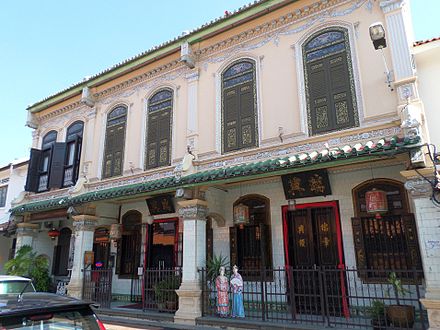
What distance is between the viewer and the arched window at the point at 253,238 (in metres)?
10.1

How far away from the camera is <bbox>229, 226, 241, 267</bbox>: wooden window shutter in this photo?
34.5 feet

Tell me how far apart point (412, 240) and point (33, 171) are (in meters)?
15.0

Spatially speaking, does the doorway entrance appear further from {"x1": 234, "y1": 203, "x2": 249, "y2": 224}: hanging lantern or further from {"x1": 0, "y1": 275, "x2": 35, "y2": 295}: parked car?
{"x1": 0, "y1": 275, "x2": 35, "y2": 295}: parked car

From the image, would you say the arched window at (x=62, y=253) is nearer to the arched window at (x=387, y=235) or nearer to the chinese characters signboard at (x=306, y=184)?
the chinese characters signboard at (x=306, y=184)

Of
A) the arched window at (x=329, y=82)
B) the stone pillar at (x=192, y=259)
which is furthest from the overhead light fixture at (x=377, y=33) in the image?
the stone pillar at (x=192, y=259)

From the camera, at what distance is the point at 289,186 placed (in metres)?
9.57

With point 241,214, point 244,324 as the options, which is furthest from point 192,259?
point 244,324

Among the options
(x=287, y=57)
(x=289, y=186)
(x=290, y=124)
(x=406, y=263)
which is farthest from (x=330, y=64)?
(x=406, y=263)

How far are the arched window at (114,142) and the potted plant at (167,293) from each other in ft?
15.7

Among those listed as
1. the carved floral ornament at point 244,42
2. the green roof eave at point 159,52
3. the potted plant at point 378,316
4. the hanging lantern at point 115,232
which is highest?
the green roof eave at point 159,52

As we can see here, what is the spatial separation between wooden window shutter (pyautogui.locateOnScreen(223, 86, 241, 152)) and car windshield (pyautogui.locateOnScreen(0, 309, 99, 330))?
763 cm

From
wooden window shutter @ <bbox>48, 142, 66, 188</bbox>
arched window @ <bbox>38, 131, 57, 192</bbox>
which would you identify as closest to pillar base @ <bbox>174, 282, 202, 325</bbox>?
wooden window shutter @ <bbox>48, 142, 66, 188</bbox>

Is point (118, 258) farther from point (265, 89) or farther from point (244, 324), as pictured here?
point (265, 89)

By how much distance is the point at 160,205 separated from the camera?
1219 cm
